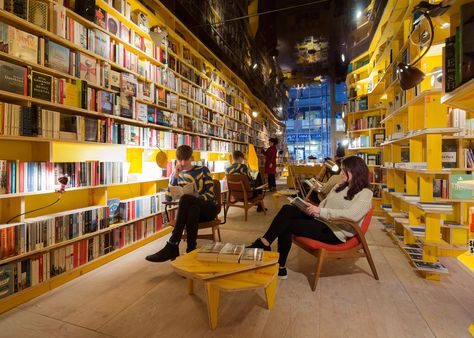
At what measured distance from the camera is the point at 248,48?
9406 millimetres

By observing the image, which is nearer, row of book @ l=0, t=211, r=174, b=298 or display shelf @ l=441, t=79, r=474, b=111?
display shelf @ l=441, t=79, r=474, b=111

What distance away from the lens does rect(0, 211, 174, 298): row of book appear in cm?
193

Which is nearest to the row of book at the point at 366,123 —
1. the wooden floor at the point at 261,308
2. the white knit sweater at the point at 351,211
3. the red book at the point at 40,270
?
the wooden floor at the point at 261,308

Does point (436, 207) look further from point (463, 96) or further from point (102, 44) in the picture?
point (102, 44)

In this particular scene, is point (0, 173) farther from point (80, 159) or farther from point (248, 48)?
point (248, 48)

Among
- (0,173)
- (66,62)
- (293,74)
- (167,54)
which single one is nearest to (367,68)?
(167,54)

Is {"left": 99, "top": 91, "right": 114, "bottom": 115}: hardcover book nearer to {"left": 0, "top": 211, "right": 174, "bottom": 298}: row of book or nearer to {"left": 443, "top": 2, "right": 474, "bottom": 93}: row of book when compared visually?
{"left": 0, "top": 211, "right": 174, "bottom": 298}: row of book

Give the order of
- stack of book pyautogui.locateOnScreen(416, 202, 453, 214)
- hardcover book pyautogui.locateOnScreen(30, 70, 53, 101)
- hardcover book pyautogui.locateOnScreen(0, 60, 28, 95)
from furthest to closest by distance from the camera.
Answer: stack of book pyautogui.locateOnScreen(416, 202, 453, 214)
hardcover book pyautogui.locateOnScreen(30, 70, 53, 101)
hardcover book pyautogui.locateOnScreen(0, 60, 28, 95)

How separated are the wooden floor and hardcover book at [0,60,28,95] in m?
1.67

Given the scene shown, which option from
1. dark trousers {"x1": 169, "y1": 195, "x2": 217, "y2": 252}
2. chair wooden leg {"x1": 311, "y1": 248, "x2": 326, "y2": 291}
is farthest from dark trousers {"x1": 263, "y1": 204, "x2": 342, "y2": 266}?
dark trousers {"x1": 169, "y1": 195, "x2": 217, "y2": 252}

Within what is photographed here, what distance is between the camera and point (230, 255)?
1.81 meters

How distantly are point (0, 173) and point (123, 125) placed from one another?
137 cm

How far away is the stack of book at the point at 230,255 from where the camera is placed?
69.9 inches

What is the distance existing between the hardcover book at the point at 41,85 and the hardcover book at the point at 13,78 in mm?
64
